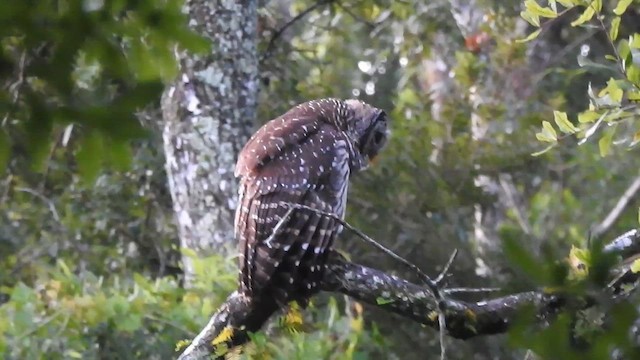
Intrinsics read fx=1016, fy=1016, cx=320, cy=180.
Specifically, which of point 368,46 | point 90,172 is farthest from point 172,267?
point 90,172

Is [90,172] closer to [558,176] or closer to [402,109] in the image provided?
[402,109]

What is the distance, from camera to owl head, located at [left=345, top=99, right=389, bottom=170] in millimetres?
4199

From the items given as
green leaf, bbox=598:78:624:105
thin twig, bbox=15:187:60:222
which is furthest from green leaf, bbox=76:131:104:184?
thin twig, bbox=15:187:60:222

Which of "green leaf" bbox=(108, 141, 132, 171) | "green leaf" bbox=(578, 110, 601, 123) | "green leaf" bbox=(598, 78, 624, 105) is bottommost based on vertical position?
"green leaf" bbox=(578, 110, 601, 123)

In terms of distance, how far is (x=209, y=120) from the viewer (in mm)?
5594

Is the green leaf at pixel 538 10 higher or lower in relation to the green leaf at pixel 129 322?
higher

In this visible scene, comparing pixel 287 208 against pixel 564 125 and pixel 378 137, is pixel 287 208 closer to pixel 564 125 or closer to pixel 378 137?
pixel 378 137

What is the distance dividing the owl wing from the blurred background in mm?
190

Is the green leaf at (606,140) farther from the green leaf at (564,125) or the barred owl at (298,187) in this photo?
the barred owl at (298,187)

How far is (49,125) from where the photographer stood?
1.54 metres

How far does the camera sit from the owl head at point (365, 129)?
420 centimetres

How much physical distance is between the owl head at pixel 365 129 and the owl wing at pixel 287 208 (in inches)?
8.1

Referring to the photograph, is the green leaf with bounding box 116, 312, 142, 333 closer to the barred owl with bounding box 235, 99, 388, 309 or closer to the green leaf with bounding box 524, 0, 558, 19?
the barred owl with bounding box 235, 99, 388, 309

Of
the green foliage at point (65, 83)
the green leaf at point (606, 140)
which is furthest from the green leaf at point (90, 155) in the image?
the green leaf at point (606, 140)
